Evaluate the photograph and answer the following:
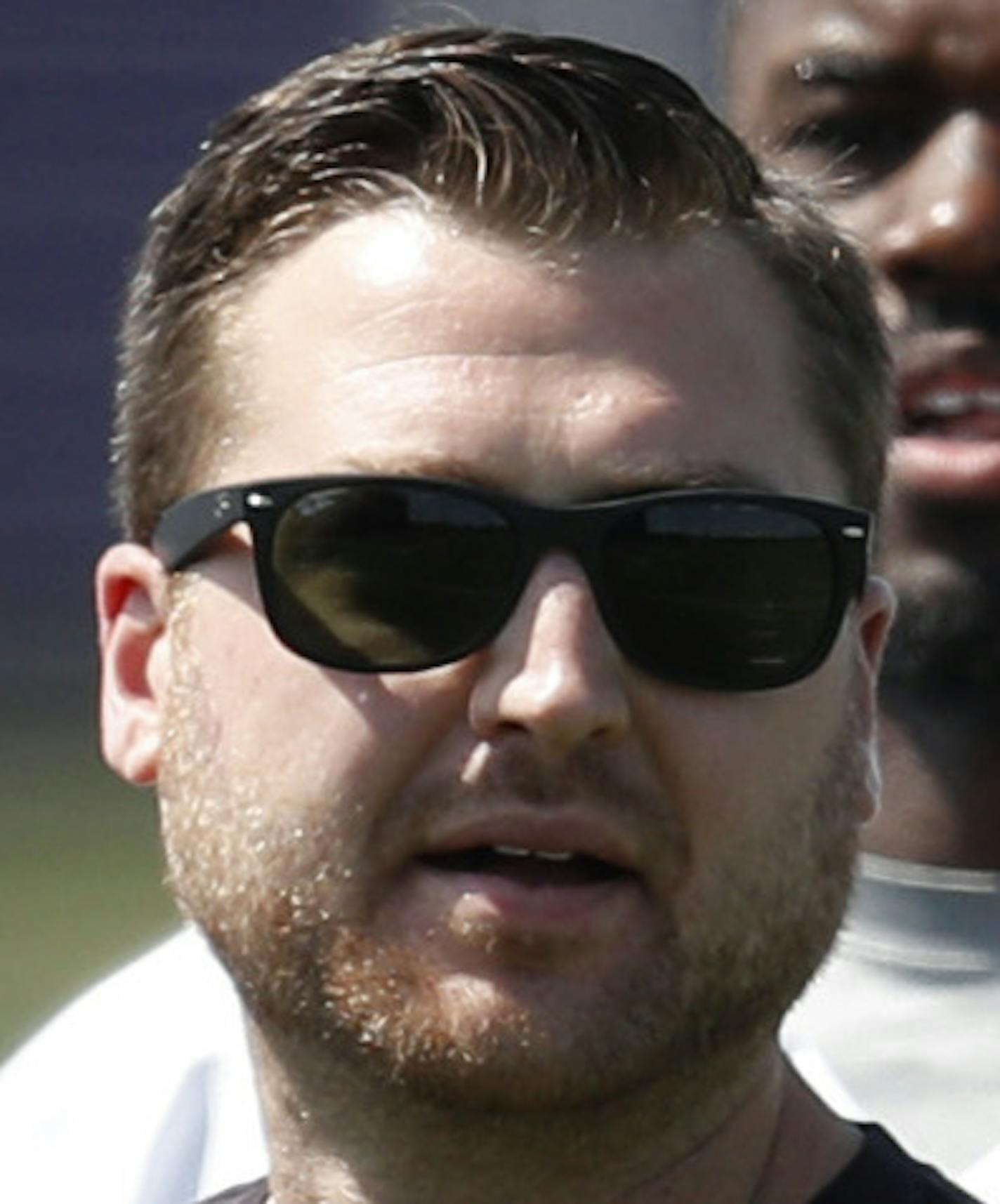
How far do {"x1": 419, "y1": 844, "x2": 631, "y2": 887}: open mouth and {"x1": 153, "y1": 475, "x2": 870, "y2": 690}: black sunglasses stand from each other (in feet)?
0.34

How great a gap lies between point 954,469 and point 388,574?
97 cm

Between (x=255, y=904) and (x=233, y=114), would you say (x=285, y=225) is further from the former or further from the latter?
(x=255, y=904)

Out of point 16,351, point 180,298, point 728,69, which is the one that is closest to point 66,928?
point 16,351

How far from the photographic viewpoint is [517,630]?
6.38 ft

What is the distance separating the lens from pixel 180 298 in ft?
7.23

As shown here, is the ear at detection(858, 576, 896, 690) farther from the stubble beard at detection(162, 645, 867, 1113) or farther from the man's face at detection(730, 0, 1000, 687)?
the man's face at detection(730, 0, 1000, 687)

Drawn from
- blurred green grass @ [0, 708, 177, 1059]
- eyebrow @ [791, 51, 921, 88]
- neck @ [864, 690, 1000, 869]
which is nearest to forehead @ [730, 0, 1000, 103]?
eyebrow @ [791, 51, 921, 88]

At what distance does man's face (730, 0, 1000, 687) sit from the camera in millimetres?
2848

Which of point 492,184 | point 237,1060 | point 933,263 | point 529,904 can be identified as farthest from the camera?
point 933,263

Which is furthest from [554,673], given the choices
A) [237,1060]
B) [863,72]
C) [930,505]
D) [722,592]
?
[863,72]

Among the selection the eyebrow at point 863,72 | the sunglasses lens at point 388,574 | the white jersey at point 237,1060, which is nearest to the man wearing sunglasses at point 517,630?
the sunglasses lens at point 388,574

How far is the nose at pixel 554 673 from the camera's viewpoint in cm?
191

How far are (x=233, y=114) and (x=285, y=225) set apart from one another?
0.35 feet

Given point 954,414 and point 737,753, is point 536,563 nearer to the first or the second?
point 737,753
